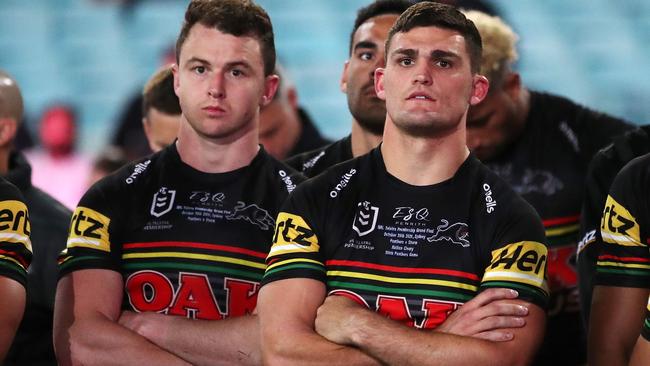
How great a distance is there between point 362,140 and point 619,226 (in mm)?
1332

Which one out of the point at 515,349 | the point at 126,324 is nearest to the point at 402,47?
the point at 515,349

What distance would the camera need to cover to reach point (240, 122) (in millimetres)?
4500

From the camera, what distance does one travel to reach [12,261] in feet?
13.7

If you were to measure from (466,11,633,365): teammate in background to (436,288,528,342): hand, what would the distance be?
63.8 inches

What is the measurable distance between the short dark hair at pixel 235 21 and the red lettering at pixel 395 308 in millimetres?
1089

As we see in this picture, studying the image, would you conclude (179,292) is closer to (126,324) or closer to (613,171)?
(126,324)

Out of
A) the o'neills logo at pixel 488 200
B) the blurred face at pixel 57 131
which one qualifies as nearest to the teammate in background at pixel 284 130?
the o'neills logo at pixel 488 200

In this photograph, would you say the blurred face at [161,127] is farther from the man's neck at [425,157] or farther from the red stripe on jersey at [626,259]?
the red stripe on jersey at [626,259]

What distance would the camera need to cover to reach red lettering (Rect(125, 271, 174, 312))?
4348 mm

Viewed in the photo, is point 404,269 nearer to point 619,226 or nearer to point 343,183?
point 343,183

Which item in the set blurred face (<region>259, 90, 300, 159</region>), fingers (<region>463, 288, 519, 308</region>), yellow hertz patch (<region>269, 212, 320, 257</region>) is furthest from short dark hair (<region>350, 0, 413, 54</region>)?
fingers (<region>463, 288, 519, 308</region>)

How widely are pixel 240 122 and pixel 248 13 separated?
430 millimetres

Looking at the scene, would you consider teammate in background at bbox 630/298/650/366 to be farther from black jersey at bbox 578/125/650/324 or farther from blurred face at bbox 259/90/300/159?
blurred face at bbox 259/90/300/159

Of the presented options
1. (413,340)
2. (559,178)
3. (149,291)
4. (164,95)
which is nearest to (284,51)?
(164,95)
